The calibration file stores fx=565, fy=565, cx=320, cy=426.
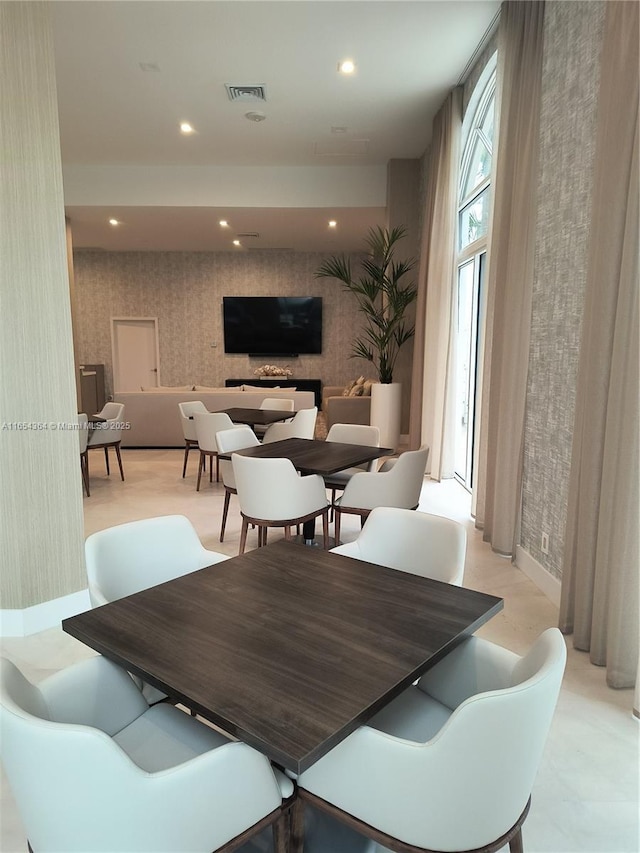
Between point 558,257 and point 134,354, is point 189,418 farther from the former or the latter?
point 134,354

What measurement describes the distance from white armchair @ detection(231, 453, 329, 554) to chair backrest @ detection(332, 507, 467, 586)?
1.13 metres

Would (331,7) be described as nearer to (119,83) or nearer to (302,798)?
(119,83)

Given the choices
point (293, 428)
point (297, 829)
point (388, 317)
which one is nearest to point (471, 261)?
point (388, 317)

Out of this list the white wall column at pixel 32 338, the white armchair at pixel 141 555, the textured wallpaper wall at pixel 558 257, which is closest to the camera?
the white armchair at pixel 141 555

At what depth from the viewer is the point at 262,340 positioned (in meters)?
11.2

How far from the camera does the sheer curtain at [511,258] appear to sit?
3393mm

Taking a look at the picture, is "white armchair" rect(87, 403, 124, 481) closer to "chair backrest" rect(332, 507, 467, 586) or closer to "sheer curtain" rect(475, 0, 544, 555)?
"sheer curtain" rect(475, 0, 544, 555)

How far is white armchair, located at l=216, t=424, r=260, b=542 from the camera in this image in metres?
4.00

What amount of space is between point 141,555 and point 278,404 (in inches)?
194

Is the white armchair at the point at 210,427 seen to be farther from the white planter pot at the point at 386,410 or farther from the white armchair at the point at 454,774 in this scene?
the white armchair at the point at 454,774

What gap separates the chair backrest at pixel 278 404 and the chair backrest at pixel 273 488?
3493 millimetres

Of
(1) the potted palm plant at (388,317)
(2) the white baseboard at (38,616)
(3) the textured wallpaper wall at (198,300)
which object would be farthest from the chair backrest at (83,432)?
(3) the textured wallpaper wall at (198,300)

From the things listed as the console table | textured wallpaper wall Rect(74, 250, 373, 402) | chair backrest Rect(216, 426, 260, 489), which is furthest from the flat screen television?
chair backrest Rect(216, 426, 260, 489)

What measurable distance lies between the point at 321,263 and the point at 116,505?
7.53 meters
